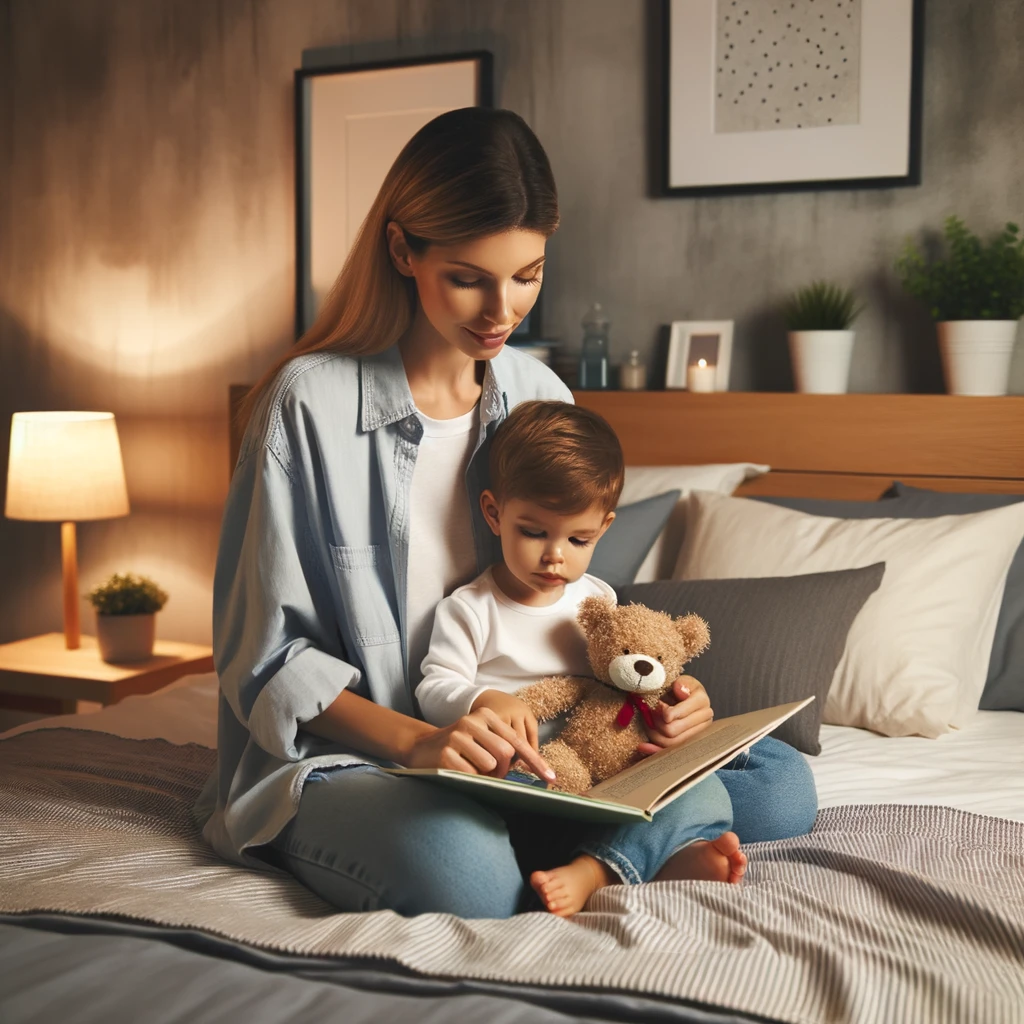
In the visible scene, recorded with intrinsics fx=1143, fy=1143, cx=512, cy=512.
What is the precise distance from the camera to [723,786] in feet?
4.33

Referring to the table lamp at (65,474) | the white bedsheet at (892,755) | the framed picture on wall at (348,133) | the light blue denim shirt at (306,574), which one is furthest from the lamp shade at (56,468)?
the light blue denim shirt at (306,574)

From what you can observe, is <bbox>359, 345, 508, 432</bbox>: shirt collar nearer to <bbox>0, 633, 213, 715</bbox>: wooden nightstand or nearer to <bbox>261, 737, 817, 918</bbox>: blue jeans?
<bbox>261, 737, 817, 918</bbox>: blue jeans

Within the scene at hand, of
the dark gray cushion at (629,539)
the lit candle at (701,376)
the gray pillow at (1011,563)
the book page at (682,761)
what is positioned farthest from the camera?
the lit candle at (701,376)

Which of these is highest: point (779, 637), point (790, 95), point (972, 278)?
point (790, 95)

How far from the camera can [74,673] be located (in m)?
2.94

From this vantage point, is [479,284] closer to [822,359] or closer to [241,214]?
[822,359]

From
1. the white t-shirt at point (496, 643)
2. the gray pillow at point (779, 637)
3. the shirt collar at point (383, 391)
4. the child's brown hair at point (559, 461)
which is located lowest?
the gray pillow at point (779, 637)

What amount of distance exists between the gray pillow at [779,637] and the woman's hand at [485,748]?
680 mm

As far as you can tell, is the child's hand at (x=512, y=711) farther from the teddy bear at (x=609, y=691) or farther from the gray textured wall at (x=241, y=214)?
the gray textured wall at (x=241, y=214)

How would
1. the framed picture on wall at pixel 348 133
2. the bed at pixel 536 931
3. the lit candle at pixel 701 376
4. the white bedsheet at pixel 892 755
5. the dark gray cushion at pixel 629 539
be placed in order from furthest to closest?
the framed picture on wall at pixel 348 133 < the lit candle at pixel 701 376 < the dark gray cushion at pixel 629 539 < the white bedsheet at pixel 892 755 < the bed at pixel 536 931

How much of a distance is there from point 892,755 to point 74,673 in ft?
6.82

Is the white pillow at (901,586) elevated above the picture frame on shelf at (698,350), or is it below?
below

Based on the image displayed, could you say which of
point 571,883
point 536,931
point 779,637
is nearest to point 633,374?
point 779,637

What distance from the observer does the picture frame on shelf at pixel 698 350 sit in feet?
8.96
